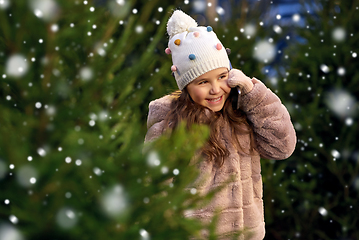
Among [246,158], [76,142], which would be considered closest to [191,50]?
[246,158]

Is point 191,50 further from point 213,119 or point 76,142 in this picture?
point 76,142

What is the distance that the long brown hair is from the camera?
1.67 meters

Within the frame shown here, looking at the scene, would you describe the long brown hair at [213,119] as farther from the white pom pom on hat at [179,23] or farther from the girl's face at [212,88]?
the white pom pom on hat at [179,23]

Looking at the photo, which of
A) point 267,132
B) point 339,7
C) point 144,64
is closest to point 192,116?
point 267,132

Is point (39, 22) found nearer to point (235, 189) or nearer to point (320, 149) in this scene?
point (235, 189)

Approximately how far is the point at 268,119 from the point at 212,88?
315 millimetres

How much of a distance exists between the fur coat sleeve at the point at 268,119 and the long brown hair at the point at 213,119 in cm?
6

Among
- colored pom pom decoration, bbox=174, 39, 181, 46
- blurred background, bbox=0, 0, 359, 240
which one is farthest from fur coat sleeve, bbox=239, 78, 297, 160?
blurred background, bbox=0, 0, 359, 240

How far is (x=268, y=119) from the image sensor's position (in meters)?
1.66

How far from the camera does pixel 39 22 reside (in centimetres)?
59

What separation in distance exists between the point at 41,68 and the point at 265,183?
253 cm

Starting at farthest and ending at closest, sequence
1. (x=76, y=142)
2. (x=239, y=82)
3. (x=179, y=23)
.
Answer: (x=179, y=23)
(x=239, y=82)
(x=76, y=142)

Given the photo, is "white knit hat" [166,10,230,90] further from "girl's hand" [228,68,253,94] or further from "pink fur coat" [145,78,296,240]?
"pink fur coat" [145,78,296,240]

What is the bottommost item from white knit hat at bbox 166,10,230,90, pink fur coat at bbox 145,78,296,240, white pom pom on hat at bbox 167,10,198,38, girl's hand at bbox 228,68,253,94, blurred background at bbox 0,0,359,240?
pink fur coat at bbox 145,78,296,240
